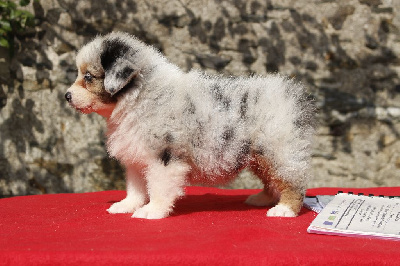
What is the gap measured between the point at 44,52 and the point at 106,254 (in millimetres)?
2920

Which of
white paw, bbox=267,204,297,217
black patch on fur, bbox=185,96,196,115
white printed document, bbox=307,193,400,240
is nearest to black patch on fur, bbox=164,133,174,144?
black patch on fur, bbox=185,96,196,115

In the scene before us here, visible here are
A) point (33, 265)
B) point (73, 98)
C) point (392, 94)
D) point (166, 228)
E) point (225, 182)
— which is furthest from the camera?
point (392, 94)

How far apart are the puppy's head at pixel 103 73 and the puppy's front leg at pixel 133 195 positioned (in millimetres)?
418

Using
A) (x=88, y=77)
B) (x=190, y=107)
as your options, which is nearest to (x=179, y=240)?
(x=190, y=107)

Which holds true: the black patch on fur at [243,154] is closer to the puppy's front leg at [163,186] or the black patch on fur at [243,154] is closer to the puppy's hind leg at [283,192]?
the puppy's hind leg at [283,192]

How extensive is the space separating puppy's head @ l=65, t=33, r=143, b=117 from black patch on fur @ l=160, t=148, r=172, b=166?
356mm

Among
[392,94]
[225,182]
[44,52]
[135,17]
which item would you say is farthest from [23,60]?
[392,94]

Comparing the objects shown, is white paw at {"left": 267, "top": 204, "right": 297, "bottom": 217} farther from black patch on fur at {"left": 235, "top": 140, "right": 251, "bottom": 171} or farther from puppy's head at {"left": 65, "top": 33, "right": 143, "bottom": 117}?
puppy's head at {"left": 65, "top": 33, "right": 143, "bottom": 117}

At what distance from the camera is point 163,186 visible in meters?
2.25

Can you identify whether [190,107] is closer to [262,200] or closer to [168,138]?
[168,138]

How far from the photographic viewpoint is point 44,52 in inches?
162

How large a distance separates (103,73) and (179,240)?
36.3 inches

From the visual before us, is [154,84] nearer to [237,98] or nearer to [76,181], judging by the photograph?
[237,98]

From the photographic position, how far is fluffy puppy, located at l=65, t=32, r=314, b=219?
7.41 ft
